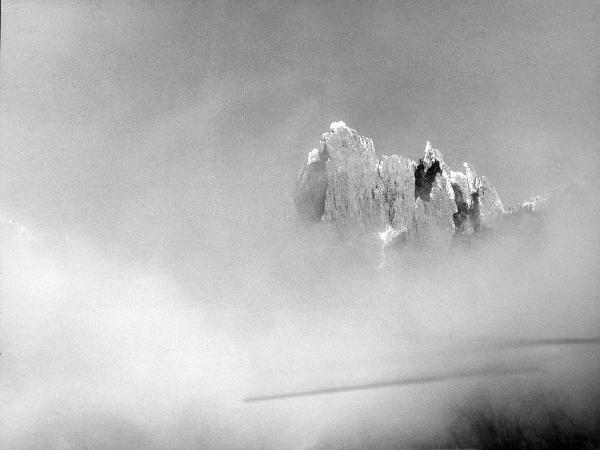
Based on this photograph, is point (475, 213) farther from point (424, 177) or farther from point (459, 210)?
point (424, 177)

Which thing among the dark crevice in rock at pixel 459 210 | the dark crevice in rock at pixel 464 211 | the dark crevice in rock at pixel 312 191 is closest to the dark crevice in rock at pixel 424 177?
the dark crevice in rock at pixel 464 211

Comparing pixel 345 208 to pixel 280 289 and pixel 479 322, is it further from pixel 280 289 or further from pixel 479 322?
pixel 479 322

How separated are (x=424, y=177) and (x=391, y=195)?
6635mm

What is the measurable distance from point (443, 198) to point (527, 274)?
30.2m

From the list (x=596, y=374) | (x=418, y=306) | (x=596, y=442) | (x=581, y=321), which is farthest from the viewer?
(x=418, y=306)

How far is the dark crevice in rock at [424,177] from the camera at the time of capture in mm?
87988

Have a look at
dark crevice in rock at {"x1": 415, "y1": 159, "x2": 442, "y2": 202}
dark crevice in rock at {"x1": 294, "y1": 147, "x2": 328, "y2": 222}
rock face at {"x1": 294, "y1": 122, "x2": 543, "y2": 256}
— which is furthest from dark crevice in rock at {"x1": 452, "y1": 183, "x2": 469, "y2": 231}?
dark crevice in rock at {"x1": 294, "y1": 147, "x2": 328, "y2": 222}

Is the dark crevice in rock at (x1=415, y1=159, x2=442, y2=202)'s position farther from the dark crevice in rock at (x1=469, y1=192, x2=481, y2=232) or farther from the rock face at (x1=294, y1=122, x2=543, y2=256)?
the dark crevice in rock at (x1=469, y1=192, x2=481, y2=232)

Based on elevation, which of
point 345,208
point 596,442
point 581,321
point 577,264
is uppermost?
point 345,208

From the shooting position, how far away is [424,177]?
89000mm

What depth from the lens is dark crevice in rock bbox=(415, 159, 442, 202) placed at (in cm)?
8799

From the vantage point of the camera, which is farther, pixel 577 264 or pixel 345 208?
pixel 345 208

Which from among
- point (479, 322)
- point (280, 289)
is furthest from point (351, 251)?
point (479, 322)

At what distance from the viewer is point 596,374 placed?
29.4 m
